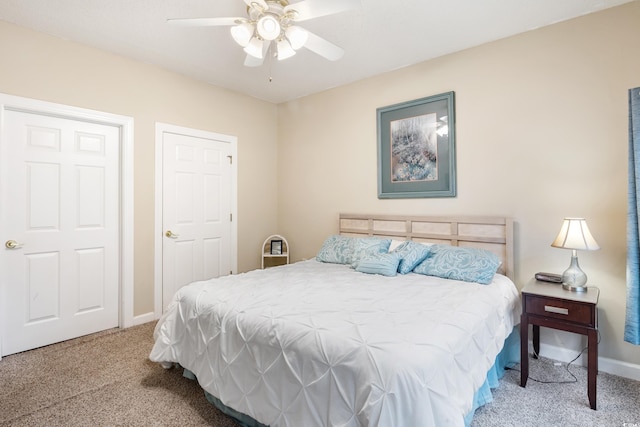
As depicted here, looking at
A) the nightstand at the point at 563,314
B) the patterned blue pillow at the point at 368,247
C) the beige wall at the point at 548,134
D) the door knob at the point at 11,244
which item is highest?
the beige wall at the point at 548,134

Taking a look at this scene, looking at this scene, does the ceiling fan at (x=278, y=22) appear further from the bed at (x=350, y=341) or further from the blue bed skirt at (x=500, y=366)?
the blue bed skirt at (x=500, y=366)

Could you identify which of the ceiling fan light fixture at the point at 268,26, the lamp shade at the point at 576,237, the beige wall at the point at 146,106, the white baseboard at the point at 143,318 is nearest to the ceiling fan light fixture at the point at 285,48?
the ceiling fan light fixture at the point at 268,26

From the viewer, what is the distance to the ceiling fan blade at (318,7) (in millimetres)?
1733

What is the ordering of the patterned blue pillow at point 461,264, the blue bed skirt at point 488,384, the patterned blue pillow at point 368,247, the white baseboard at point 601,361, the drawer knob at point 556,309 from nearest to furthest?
1. the blue bed skirt at point 488,384
2. the drawer knob at point 556,309
3. the white baseboard at point 601,361
4. the patterned blue pillow at point 461,264
5. the patterned blue pillow at point 368,247

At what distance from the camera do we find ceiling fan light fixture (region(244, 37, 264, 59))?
2164 mm

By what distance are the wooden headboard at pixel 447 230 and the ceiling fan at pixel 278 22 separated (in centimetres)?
181

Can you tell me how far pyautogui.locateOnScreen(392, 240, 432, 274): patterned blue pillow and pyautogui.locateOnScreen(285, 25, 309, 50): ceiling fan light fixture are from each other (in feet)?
5.99

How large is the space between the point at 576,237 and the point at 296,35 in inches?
89.3

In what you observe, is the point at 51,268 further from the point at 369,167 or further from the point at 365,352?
the point at 369,167

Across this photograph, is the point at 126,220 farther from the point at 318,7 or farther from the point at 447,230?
the point at 447,230

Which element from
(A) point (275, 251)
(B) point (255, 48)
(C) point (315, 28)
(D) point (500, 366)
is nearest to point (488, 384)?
(D) point (500, 366)

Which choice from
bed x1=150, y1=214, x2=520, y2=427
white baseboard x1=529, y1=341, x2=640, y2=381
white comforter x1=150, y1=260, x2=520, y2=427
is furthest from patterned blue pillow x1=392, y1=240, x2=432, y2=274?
white baseboard x1=529, y1=341, x2=640, y2=381

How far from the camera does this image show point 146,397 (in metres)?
2.03

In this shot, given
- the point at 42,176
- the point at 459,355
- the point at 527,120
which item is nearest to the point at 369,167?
the point at 527,120
